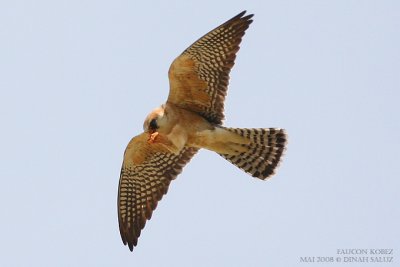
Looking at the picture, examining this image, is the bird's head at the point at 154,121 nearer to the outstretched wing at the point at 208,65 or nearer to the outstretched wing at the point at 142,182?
the outstretched wing at the point at 208,65

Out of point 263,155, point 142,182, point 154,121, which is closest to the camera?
point 154,121

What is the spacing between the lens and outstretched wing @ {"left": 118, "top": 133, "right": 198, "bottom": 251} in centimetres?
1229

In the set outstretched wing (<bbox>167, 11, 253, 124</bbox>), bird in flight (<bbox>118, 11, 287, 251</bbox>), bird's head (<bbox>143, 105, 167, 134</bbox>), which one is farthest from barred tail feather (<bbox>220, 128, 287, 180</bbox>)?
bird's head (<bbox>143, 105, 167, 134</bbox>)

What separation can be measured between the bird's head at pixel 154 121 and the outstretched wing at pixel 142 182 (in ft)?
2.35

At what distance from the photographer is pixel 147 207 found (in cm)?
1235

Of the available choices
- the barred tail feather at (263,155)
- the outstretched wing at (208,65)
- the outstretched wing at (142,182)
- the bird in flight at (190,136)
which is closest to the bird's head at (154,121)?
the bird in flight at (190,136)

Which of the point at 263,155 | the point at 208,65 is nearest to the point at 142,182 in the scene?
the point at 263,155

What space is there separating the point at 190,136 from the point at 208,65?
3.20ft

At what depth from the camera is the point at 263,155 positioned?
12.3m

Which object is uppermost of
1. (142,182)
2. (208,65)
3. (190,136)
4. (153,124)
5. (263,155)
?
(208,65)

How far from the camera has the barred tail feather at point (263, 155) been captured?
1224cm

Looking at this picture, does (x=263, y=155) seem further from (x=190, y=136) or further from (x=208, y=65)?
(x=208, y=65)

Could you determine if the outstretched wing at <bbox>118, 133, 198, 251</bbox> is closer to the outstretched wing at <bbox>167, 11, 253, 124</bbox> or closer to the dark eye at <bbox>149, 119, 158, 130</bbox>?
the dark eye at <bbox>149, 119, 158, 130</bbox>

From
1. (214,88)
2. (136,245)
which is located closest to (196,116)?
(214,88)
